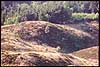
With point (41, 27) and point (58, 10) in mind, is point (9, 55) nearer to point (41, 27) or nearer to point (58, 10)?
point (41, 27)

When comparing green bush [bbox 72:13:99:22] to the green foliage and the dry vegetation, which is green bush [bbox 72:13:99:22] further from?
the dry vegetation

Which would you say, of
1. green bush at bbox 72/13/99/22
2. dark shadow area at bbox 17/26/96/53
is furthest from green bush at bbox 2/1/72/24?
dark shadow area at bbox 17/26/96/53

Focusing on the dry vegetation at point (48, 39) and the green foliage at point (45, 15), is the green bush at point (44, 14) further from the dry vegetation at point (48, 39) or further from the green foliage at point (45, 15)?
the dry vegetation at point (48, 39)

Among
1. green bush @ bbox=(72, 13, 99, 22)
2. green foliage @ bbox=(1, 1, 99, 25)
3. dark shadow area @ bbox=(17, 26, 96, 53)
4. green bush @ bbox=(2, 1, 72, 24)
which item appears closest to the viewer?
dark shadow area @ bbox=(17, 26, 96, 53)

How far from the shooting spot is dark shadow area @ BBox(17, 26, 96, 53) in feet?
240

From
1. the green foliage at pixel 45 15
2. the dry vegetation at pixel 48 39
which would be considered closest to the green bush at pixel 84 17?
the green foliage at pixel 45 15

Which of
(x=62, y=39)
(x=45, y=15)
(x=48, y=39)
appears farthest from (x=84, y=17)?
(x=48, y=39)

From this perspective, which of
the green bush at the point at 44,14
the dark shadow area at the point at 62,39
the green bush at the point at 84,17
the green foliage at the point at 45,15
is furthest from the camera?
the green bush at the point at 84,17

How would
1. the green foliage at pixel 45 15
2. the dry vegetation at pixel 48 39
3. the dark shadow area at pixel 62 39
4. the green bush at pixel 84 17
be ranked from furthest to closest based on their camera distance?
the green bush at pixel 84 17 < the green foliage at pixel 45 15 < the dark shadow area at pixel 62 39 < the dry vegetation at pixel 48 39

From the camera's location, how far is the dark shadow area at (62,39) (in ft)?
240

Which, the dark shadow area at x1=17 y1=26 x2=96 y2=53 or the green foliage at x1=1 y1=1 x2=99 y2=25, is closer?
the dark shadow area at x1=17 y1=26 x2=96 y2=53

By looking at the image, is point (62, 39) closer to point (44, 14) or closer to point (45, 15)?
point (45, 15)

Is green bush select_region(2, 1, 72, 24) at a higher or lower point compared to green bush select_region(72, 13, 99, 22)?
higher

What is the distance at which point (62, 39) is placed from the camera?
76.4m
